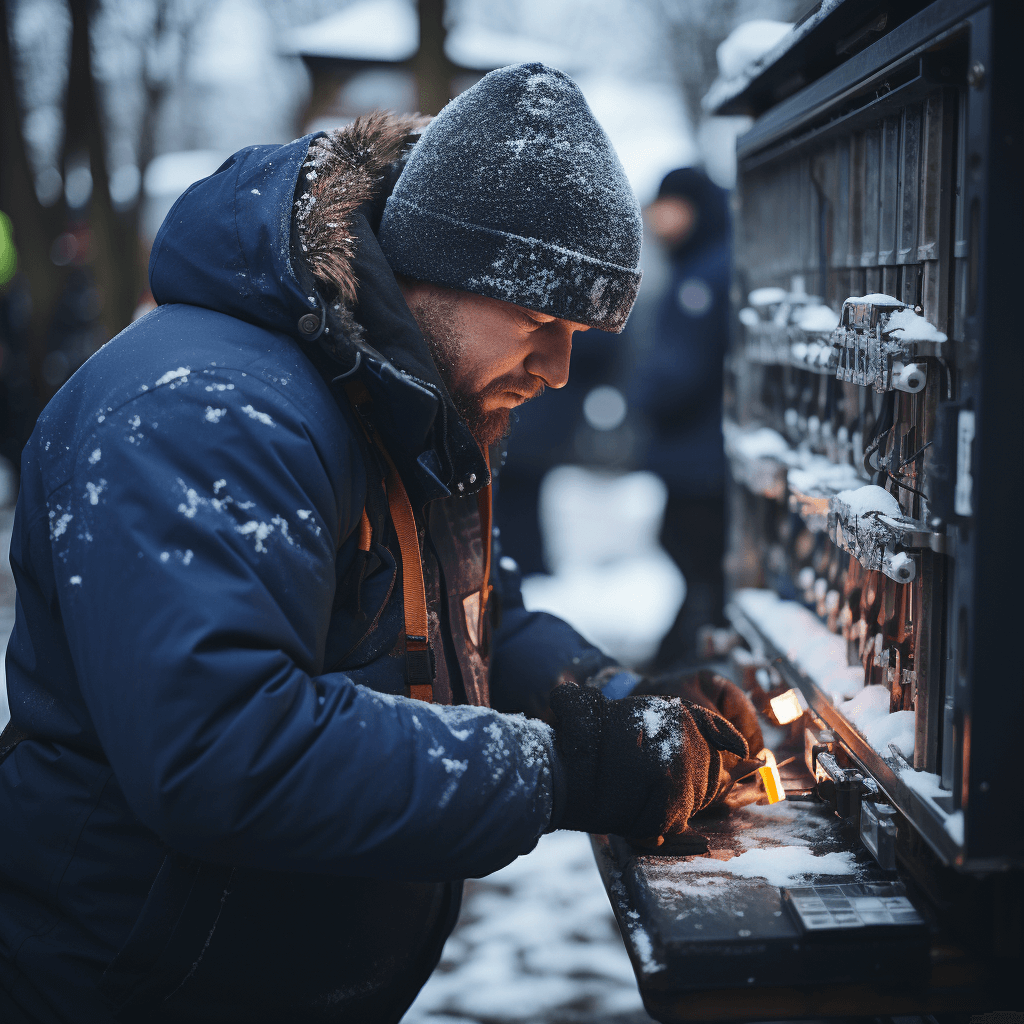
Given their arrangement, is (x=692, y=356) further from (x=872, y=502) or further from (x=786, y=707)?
(x=872, y=502)

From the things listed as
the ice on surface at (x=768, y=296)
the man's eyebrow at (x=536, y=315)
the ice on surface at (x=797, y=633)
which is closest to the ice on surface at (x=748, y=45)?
the ice on surface at (x=768, y=296)

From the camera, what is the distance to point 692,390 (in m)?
4.97

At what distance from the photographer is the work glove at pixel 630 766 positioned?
5.15 ft

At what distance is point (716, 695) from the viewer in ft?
6.76

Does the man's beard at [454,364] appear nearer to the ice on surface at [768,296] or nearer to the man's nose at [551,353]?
the man's nose at [551,353]

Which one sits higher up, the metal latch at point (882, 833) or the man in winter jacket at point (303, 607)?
the man in winter jacket at point (303, 607)

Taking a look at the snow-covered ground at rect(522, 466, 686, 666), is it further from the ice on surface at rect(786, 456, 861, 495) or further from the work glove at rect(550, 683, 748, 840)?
the work glove at rect(550, 683, 748, 840)

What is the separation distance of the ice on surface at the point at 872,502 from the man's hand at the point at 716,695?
482mm

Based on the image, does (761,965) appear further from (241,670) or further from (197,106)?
(197,106)

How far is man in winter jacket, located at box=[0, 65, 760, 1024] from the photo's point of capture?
4.25 feet

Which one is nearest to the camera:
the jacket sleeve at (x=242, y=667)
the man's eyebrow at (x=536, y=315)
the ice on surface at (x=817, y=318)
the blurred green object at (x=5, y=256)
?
the jacket sleeve at (x=242, y=667)

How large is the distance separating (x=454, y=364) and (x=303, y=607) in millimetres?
571

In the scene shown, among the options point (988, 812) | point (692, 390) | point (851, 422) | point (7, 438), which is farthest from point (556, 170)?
point (7, 438)

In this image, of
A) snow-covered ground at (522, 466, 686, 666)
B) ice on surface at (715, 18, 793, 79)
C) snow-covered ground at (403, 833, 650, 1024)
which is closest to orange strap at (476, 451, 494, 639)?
ice on surface at (715, 18, 793, 79)
